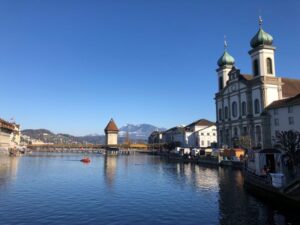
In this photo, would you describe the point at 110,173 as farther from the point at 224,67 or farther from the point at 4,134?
the point at 4,134

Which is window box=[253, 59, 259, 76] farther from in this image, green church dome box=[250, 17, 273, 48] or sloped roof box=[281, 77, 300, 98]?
sloped roof box=[281, 77, 300, 98]

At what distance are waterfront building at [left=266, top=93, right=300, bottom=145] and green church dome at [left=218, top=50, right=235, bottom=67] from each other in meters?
28.3

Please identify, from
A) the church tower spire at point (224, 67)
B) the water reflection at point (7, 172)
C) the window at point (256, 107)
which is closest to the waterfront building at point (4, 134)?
the water reflection at point (7, 172)

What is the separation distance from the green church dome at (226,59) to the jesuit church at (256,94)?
571 centimetres

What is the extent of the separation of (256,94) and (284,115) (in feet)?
45.2

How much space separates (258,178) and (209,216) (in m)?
12.3

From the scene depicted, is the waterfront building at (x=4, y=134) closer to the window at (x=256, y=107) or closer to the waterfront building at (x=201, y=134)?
the waterfront building at (x=201, y=134)

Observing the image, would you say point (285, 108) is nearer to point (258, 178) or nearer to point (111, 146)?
point (258, 178)

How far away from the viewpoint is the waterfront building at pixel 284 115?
6569 cm

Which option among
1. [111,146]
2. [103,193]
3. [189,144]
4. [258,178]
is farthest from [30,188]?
[111,146]

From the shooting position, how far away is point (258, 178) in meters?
34.2

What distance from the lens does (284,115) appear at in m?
70.5

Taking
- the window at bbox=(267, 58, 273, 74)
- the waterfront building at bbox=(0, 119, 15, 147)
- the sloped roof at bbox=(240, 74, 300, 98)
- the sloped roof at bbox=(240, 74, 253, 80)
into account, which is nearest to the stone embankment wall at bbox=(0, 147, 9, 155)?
the waterfront building at bbox=(0, 119, 15, 147)

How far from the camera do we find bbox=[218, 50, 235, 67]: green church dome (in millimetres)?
102562
